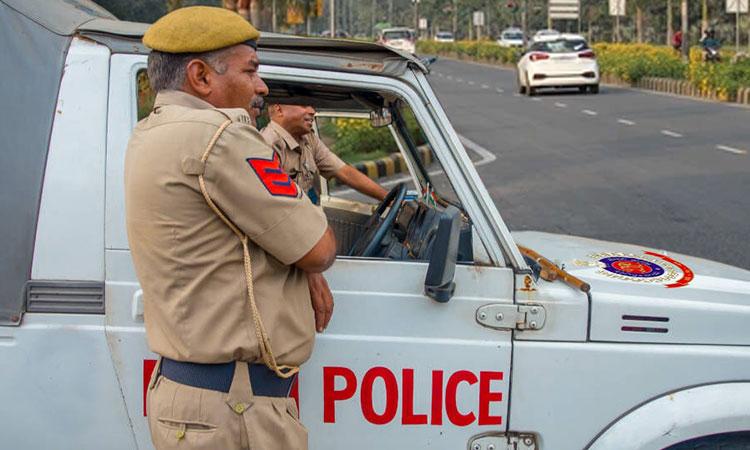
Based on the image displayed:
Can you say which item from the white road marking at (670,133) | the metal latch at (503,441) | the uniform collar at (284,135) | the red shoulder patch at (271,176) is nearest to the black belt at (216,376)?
the red shoulder patch at (271,176)

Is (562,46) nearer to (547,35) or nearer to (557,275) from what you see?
(547,35)

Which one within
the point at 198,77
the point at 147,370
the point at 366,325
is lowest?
the point at 147,370

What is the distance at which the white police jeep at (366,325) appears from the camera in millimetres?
2898

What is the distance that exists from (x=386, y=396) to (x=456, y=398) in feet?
0.63

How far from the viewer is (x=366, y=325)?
296 cm

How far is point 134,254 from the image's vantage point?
2.45m

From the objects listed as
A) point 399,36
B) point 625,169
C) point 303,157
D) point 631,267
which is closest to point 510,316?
point 631,267

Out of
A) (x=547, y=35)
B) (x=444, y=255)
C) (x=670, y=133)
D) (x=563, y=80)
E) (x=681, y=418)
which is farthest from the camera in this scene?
(x=547, y=35)

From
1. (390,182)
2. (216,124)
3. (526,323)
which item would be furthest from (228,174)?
(390,182)

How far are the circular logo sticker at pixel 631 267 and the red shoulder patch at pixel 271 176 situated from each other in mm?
1278

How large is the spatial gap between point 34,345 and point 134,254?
633 mm

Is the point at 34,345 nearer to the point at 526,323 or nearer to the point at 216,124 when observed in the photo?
the point at 216,124

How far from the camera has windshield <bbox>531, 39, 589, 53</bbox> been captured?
29.6 meters

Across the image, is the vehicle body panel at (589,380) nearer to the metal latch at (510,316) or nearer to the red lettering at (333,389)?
the metal latch at (510,316)
